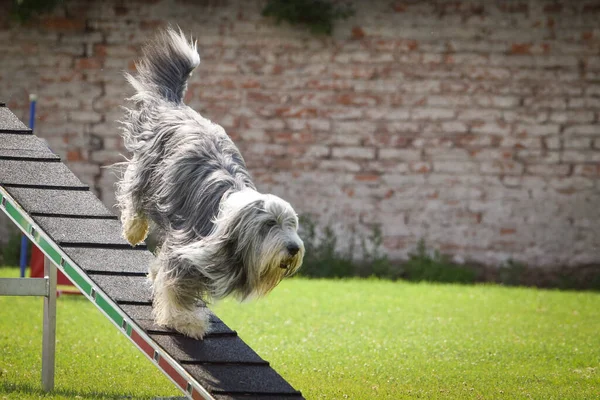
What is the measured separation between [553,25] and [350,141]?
269 cm

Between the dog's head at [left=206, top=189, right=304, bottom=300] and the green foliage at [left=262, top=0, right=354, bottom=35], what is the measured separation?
6.66 m

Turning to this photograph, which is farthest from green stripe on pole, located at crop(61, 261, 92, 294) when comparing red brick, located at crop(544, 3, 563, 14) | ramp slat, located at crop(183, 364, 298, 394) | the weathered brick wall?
red brick, located at crop(544, 3, 563, 14)

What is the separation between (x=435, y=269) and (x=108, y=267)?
634 cm

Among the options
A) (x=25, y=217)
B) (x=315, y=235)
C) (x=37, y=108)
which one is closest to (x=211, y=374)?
(x=25, y=217)

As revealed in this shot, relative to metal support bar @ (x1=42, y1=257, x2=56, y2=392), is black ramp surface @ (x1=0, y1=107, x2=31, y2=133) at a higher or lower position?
higher

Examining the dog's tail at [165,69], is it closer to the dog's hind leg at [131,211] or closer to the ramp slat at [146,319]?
the dog's hind leg at [131,211]

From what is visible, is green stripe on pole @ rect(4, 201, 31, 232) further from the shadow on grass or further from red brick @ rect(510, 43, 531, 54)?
red brick @ rect(510, 43, 531, 54)

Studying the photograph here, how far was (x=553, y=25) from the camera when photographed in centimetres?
1047

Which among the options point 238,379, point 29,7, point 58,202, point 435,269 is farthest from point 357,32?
point 238,379

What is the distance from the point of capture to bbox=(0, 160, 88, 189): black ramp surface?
5078 millimetres

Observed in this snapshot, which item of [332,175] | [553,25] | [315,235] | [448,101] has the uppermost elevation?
[553,25]

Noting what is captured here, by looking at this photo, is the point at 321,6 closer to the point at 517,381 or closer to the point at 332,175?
the point at 332,175

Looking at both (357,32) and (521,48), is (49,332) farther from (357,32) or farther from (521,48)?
(521,48)

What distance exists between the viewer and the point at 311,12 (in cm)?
1050
